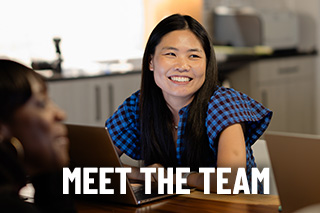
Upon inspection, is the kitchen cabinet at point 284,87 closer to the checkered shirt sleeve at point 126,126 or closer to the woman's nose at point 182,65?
the checkered shirt sleeve at point 126,126

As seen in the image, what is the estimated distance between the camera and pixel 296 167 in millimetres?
1058

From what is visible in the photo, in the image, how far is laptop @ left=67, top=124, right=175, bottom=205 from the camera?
1316 millimetres

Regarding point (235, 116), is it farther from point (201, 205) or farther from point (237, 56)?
point (237, 56)

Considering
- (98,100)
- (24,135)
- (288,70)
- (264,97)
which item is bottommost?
(264,97)

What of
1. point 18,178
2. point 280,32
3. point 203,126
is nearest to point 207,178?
point 203,126

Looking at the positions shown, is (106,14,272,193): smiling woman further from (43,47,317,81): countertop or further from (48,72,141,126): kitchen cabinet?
(43,47,317,81): countertop

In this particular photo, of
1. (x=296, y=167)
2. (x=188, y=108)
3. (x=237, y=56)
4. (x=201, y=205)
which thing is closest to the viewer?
(x=296, y=167)

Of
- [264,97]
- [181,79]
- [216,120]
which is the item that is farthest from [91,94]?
[216,120]

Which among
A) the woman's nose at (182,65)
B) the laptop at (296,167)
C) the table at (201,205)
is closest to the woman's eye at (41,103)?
the laptop at (296,167)

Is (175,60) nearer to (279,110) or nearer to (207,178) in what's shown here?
(207,178)

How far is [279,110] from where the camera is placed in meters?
5.62

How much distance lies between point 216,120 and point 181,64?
0.21 m

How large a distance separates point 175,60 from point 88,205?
1.92 feet

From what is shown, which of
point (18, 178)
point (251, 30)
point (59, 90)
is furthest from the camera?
point (251, 30)
